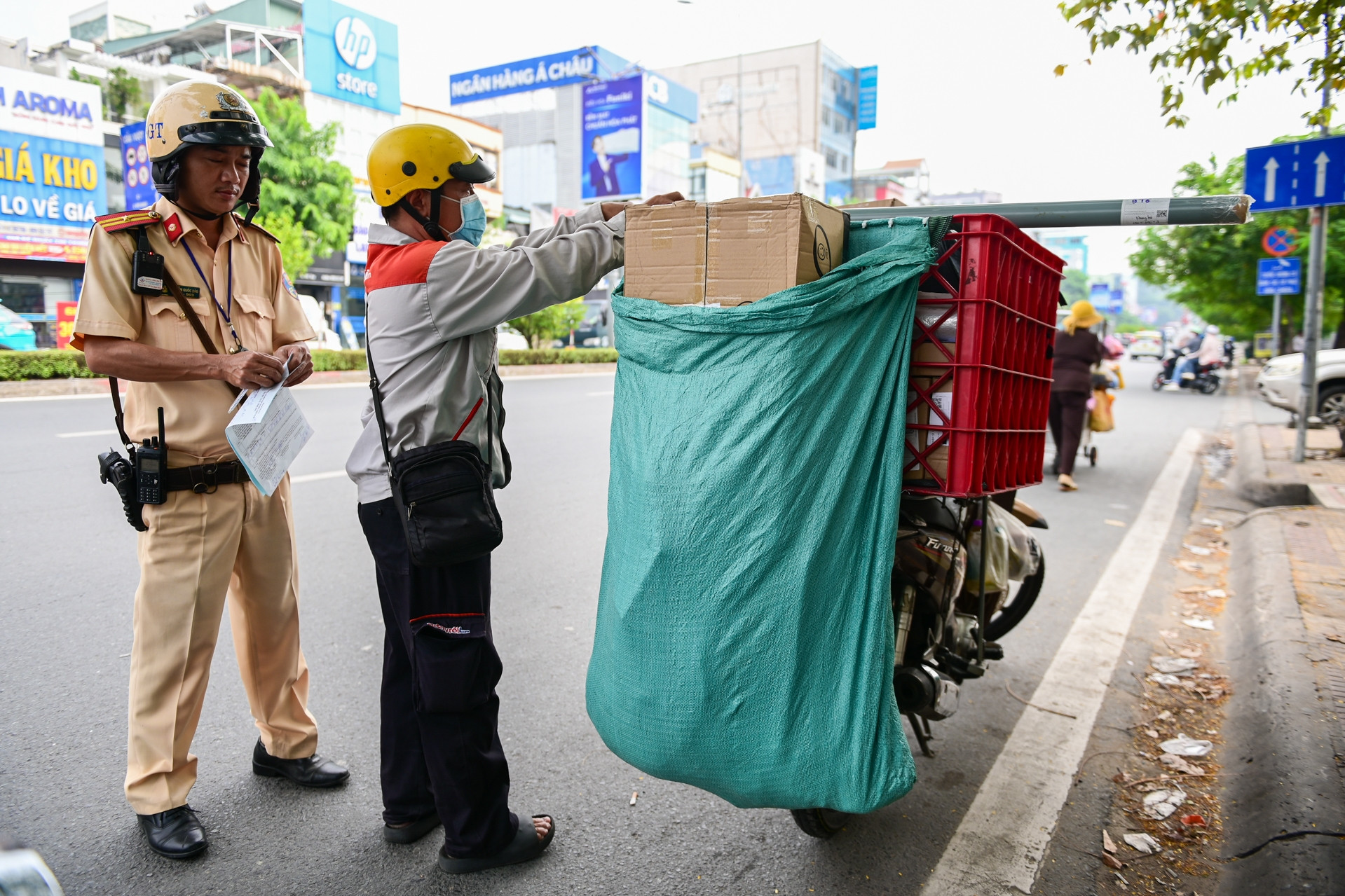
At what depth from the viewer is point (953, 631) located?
280 centimetres

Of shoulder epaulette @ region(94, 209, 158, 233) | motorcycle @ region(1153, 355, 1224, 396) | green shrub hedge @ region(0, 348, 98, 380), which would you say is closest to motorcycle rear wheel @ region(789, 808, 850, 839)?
shoulder epaulette @ region(94, 209, 158, 233)

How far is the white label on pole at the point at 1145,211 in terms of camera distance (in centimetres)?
223

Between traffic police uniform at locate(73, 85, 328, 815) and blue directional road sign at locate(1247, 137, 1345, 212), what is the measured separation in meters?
7.44

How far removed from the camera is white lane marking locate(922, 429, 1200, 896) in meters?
2.40

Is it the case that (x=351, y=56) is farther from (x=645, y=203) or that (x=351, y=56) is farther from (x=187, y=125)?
(x=645, y=203)

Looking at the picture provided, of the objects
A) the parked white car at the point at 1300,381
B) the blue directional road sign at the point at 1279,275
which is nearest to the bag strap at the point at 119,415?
the parked white car at the point at 1300,381

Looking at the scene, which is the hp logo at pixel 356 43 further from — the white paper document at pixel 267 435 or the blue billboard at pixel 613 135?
the white paper document at pixel 267 435

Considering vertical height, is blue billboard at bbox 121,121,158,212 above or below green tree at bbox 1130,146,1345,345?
above

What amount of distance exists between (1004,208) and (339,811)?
2474mm

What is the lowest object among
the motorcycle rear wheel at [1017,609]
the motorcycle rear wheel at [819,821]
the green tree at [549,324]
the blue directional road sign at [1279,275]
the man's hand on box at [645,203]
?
the motorcycle rear wheel at [819,821]

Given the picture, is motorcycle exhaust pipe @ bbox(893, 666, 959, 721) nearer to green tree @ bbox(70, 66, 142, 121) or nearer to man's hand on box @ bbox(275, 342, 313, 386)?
man's hand on box @ bbox(275, 342, 313, 386)

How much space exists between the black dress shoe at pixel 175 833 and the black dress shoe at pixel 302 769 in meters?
0.33

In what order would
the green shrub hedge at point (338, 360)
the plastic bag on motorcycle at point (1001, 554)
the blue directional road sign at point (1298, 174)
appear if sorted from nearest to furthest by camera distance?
the plastic bag on motorcycle at point (1001, 554), the blue directional road sign at point (1298, 174), the green shrub hedge at point (338, 360)

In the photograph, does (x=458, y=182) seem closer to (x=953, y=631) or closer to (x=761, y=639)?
(x=761, y=639)
